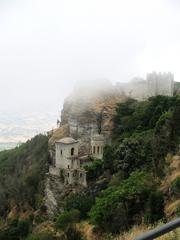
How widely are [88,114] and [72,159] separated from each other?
189 inches

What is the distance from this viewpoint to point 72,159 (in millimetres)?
32531

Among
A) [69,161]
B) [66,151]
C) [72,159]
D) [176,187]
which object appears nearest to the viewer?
[176,187]

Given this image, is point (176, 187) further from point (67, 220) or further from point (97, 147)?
point (97, 147)

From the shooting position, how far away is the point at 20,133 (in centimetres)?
13962

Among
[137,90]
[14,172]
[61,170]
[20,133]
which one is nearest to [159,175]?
[61,170]

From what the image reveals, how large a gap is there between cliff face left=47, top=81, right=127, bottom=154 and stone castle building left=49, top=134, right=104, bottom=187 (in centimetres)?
103

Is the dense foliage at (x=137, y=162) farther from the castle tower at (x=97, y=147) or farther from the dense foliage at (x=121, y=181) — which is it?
the castle tower at (x=97, y=147)

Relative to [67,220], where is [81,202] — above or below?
below

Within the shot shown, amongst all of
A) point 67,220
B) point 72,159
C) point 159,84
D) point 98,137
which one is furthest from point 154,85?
point 67,220

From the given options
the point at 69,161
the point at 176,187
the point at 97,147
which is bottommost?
the point at 69,161

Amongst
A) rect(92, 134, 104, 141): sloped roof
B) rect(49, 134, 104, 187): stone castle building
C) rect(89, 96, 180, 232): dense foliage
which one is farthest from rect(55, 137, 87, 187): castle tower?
rect(89, 96, 180, 232): dense foliage

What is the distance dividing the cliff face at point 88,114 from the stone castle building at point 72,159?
3.38 feet

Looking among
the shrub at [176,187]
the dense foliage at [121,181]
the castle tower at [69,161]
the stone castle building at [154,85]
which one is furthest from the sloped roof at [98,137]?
the shrub at [176,187]

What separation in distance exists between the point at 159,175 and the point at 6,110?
139 metres
